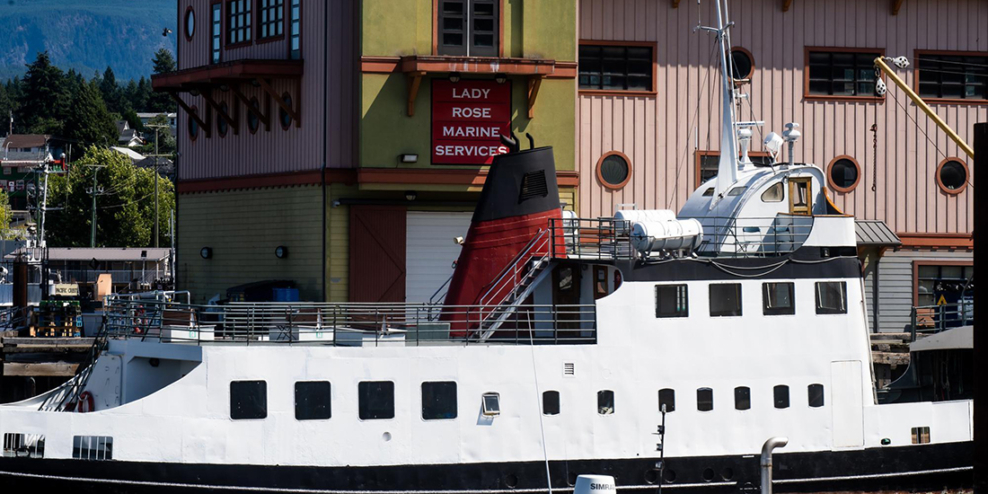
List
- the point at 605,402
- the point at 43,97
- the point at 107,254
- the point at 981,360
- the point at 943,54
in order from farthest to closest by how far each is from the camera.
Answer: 1. the point at 43,97
2. the point at 107,254
3. the point at 943,54
4. the point at 605,402
5. the point at 981,360

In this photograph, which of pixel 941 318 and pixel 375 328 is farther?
pixel 941 318

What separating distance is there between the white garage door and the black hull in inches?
327

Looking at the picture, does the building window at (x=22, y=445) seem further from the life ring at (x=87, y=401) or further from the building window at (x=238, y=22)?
the building window at (x=238, y=22)

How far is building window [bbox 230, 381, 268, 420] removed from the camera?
69.9 ft

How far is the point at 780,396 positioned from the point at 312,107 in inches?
516

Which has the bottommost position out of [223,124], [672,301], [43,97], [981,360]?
[981,360]

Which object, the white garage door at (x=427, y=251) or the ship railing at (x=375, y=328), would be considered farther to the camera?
the white garage door at (x=427, y=251)

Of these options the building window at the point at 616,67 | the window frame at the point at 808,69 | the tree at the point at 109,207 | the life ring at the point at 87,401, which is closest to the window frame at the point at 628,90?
the building window at the point at 616,67

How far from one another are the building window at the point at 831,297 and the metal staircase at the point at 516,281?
5.15m

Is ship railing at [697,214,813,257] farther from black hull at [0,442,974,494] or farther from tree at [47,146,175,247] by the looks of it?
tree at [47,146,175,247]

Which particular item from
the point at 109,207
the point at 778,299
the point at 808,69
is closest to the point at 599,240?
the point at 778,299

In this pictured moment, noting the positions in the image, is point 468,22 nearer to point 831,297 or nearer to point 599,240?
point 599,240

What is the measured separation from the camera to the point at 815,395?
2325 cm

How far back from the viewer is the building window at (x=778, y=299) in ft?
76.1
